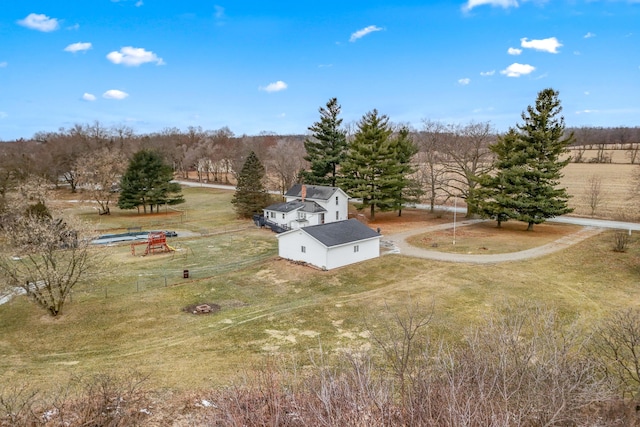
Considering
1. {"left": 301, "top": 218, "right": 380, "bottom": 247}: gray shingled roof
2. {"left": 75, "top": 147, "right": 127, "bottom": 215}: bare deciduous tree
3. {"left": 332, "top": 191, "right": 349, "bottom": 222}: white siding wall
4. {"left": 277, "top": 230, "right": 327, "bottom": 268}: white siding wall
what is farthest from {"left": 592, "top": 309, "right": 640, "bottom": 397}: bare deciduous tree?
{"left": 75, "top": 147, "right": 127, "bottom": 215}: bare deciduous tree

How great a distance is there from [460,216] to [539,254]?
16958 mm

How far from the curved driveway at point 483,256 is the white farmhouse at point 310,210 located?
794 cm

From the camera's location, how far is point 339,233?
2988cm

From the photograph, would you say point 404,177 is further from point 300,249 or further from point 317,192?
point 300,249

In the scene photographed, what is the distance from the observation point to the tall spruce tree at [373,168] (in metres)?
43.7

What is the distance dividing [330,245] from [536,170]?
2123 cm

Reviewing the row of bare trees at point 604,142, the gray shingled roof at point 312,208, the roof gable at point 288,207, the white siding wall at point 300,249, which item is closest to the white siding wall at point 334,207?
the gray shingled roof at point 312,208

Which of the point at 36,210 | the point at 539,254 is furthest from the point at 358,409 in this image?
the point at 36,210

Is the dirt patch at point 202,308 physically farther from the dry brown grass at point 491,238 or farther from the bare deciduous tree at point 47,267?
the dry brown grass at point 491,238

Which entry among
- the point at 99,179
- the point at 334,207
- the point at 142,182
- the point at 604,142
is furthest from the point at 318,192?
the point at 604,142

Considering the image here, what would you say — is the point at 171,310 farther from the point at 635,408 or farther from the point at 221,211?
the point at 221,211

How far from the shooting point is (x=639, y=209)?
44906 millimetres

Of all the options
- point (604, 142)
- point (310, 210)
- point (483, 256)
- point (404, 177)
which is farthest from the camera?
point (604, 142)

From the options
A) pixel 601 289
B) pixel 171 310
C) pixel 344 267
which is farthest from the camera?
pixel 344 267
